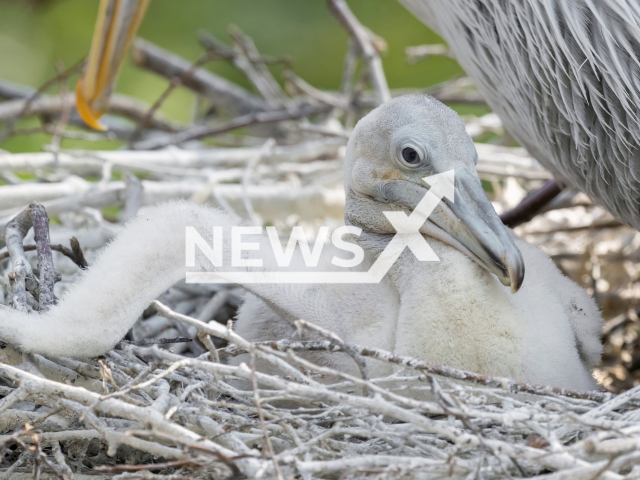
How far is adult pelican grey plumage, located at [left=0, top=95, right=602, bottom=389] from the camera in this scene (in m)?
1.04

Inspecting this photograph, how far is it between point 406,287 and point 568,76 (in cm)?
52

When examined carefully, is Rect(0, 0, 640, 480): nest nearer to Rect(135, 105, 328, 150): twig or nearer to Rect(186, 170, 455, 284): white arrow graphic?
Rect(186, 170, 455, 284): white arrow graphic

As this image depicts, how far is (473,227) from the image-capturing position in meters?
1.06

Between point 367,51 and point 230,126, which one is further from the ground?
point 367,51

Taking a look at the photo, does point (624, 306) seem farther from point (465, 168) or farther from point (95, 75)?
point (95, 75)

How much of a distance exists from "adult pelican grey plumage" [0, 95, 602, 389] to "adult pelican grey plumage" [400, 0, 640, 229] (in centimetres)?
30

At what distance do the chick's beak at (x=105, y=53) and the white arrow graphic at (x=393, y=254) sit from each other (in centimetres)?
73

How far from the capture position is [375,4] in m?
3.87

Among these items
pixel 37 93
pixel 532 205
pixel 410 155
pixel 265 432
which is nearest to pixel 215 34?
pixel 37 93

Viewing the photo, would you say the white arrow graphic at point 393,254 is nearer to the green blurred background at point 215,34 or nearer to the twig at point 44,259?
the twig at point 44,259

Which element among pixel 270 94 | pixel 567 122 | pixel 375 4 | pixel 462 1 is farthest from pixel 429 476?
pixel 375 4

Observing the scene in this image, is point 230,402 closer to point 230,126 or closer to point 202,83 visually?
point 230,126

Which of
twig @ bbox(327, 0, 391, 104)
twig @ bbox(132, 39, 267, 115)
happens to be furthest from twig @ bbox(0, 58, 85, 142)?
twig @ bbox(327, 0, 391, 104)

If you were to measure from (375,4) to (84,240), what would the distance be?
8.95 ft
